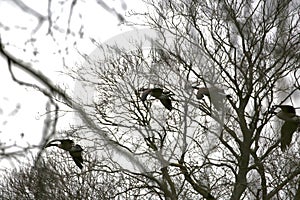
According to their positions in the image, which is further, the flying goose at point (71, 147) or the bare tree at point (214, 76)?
the bare tree at point (214, 76)

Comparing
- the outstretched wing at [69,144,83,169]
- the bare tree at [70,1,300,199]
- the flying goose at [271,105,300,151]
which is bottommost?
the flying goose at [271,105,300,151]

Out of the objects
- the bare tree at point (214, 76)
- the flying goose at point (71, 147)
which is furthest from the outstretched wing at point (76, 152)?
the bare tree at point (214, 76)

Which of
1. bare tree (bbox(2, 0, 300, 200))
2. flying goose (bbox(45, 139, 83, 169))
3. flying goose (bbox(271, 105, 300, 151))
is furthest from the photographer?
bare tree (bbox(2, 0, 300, 200))

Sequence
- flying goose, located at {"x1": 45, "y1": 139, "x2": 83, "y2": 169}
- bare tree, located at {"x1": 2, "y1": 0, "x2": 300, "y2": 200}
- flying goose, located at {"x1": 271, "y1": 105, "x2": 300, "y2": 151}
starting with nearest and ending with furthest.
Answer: flying goose, located at {"x1": 45, "y1": 139, "x2": 83, "y2": 169} < flying goose, located at {"x1": 271, "y1": 105, "x2": 300, "y2": 151} < bare tree, located at {"x1": 2, "y1": 0, "x2": 300, "y2": 200}

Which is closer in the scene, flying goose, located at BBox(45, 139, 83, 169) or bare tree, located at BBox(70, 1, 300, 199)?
flying goose, located at BBox(45, 139, 83, 169)

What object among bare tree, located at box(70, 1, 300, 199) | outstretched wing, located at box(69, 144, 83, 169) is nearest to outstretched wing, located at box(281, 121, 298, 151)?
bare tree, located at box(70, 1, 300, 199)

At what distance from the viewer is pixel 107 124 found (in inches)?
112

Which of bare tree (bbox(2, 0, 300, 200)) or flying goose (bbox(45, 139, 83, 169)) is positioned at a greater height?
bare tree (bbox(2, 0, 300, 200))

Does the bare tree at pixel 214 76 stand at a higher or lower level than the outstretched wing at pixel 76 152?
higher

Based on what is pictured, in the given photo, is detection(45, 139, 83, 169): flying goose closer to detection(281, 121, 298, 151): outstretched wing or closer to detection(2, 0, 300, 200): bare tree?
detection(2, 0, 300, 200): bare tree

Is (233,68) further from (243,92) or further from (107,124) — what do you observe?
(107,124)

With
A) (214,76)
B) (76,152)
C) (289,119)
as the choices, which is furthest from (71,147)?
(214,76)

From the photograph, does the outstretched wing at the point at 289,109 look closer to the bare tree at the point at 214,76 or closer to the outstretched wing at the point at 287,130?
the outstretched wing at the point at 287,130

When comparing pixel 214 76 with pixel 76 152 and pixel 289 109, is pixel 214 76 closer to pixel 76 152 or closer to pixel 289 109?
pixel 289 109
